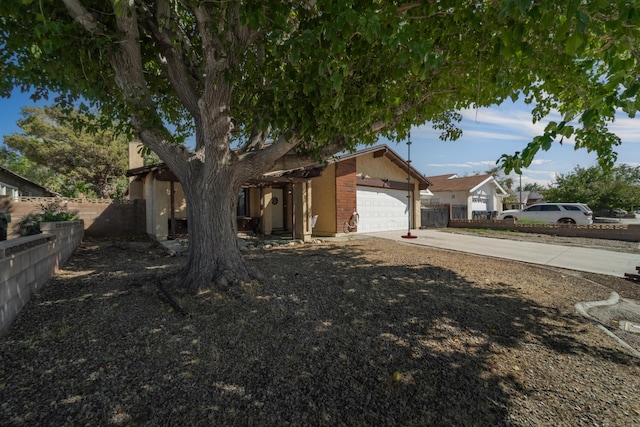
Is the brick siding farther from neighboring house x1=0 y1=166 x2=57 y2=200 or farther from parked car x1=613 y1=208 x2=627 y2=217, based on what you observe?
parked car x1=613 y1=208 x2=627 y2=217

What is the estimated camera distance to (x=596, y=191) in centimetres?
2595

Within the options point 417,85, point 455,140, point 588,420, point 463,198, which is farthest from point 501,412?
point 463,198

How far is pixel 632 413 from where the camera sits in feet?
7.34

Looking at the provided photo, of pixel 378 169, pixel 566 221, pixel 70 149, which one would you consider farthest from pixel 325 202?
pixel 70 149

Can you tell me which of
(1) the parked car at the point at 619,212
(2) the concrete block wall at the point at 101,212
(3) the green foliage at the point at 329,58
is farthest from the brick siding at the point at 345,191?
(1) the parked car at the point at 619,212

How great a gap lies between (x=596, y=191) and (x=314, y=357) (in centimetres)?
3387

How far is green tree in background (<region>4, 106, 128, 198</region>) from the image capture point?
19734 millimetres

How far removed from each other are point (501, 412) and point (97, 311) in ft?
15.2

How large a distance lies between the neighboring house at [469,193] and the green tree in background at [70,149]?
24.6 meters

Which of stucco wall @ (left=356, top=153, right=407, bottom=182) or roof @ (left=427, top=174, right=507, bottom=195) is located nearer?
stucco wall @ (left=356, top=153, right=407, bottom=182)

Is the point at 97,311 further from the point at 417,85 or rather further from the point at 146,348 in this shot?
the point at 417,85

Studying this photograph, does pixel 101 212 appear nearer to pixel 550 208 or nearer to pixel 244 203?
pixel 244 203

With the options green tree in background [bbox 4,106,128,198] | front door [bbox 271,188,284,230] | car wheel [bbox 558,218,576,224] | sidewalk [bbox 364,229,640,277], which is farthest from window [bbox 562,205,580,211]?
green tree in background [bbox 4,106,128,198]

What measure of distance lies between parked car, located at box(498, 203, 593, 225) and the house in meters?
7.65
